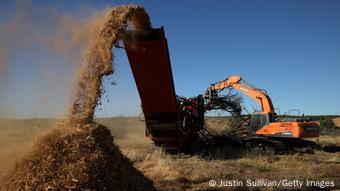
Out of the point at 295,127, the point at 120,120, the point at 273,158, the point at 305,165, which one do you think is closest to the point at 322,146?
the point at 295,127

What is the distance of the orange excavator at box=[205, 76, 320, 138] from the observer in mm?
16281

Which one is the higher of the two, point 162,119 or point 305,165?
point 162,119

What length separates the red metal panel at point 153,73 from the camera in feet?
35.6

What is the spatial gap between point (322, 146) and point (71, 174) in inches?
592

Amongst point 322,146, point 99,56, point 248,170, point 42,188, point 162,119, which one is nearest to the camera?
point 42,188

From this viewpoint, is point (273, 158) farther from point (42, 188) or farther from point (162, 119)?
point (42, 188)

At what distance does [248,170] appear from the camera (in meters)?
11.0

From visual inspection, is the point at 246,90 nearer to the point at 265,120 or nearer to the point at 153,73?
the point at 265,120

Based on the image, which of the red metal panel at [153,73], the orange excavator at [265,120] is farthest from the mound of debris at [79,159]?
the orange excavator at [265,120]

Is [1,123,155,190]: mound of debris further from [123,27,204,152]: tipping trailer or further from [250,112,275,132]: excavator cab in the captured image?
[250,112,275,132]: excavator cab

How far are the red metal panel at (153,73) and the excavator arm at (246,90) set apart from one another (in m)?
5.17

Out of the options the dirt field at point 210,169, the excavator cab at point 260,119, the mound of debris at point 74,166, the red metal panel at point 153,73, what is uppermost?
the red metal panel at point 153,73

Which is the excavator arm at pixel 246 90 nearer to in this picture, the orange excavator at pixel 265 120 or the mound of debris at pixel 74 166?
the orange excavator at pixel 265 120

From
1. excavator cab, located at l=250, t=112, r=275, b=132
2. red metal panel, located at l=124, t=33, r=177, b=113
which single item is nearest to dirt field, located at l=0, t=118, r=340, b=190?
red metal panel, located at l=124, t=33, r=177, b=113
